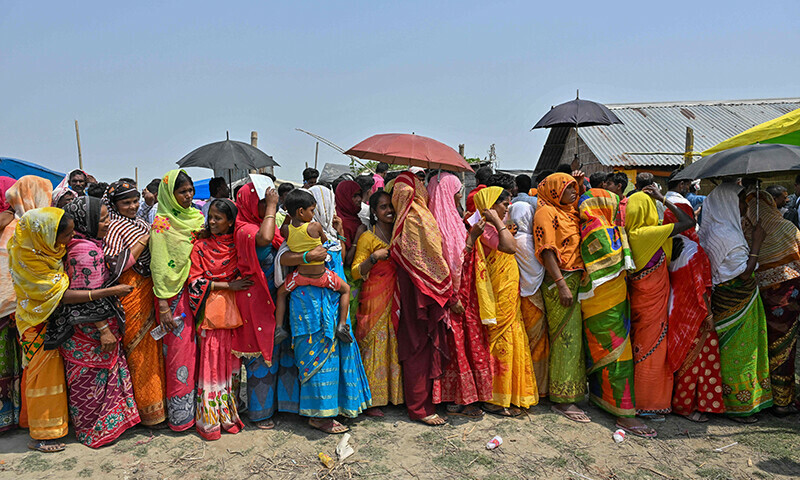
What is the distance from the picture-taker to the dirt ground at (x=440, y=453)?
3.41 meters

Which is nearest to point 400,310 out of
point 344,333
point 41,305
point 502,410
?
point 344,333

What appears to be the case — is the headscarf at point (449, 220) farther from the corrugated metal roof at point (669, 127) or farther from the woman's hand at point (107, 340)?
the corrugated metal roof at point (669, 127)

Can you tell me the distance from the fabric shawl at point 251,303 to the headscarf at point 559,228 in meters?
2.31

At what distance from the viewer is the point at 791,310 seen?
14.2 feet

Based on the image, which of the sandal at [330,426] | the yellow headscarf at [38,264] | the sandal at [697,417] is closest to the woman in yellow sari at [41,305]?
the yellow headscarf at [38,264]

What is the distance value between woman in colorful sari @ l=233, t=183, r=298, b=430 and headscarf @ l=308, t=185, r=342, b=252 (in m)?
0.32

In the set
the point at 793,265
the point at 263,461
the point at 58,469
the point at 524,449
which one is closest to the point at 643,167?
the point at 793,265

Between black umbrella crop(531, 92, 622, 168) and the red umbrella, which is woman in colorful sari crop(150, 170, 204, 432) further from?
black umbrella crop(531, 92, 622, 168)

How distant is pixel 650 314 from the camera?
13.8ft

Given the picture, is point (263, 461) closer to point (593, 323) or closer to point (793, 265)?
point (593, 323)

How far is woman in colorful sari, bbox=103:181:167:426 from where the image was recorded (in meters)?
3.68

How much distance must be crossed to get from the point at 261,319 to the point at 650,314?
324cm

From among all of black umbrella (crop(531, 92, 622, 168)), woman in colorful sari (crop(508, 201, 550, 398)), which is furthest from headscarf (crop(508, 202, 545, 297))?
black umbrella (crop(531, 92, 622, 168))

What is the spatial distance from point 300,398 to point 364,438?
61cm
